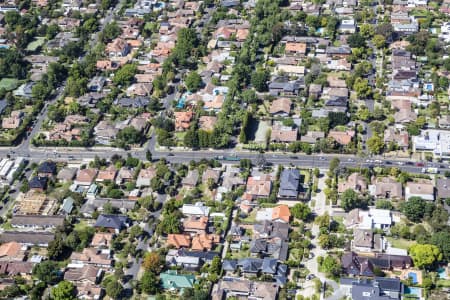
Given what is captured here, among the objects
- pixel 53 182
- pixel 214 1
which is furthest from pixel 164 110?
pixel 214 1

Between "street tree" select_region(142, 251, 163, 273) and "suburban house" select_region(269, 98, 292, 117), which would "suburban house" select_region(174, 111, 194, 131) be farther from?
"street tree" select_region(142, 251, 163, 273)

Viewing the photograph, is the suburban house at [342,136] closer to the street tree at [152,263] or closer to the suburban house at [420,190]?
the suburban house at [420,190]

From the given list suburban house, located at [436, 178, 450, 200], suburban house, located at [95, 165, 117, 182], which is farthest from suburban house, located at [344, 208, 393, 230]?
suburban house, located at [95, 165, 117, 182]

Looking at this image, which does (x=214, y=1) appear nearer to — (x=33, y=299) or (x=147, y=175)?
(x=147, y=175)

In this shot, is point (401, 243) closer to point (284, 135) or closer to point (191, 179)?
point (284, 135)

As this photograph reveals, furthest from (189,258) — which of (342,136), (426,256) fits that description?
(342,136)

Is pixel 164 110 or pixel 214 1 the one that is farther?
pixel 214 1
